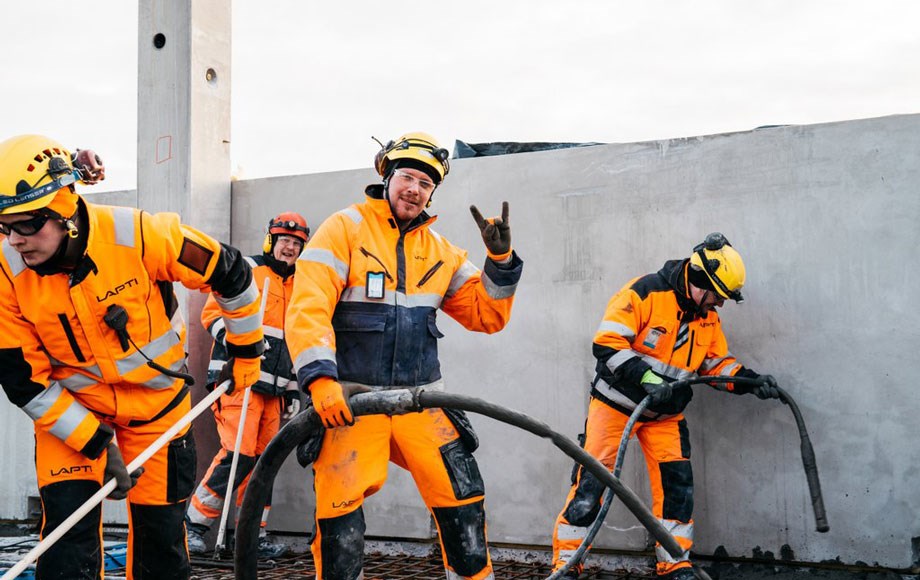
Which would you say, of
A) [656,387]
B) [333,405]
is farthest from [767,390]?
[333,405]

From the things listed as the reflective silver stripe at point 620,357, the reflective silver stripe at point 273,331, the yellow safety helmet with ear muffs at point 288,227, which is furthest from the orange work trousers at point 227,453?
the reflective silver stripe at point 620,357

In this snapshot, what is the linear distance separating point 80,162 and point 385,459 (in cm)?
168

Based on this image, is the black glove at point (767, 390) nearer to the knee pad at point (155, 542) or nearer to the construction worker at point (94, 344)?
the construction worker at point (94, 344)

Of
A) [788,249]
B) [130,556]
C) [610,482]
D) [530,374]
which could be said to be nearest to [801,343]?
[788,249]

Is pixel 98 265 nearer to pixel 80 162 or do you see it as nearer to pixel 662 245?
pixel 80 162

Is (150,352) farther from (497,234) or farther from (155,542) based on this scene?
(497,234)

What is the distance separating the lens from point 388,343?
3.75 metres

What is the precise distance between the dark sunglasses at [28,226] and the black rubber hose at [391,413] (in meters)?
1.14

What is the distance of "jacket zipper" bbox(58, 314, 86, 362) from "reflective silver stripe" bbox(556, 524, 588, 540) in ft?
9.71

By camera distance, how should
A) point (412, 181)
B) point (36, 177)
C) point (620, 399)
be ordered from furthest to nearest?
1. point (620, 399)
2. point (412, 181)
3. point (36, 177)

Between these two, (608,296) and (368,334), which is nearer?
(368,334)

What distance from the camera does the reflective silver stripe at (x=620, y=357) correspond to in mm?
5363

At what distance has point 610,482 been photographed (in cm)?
305

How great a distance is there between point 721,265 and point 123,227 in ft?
10.7
